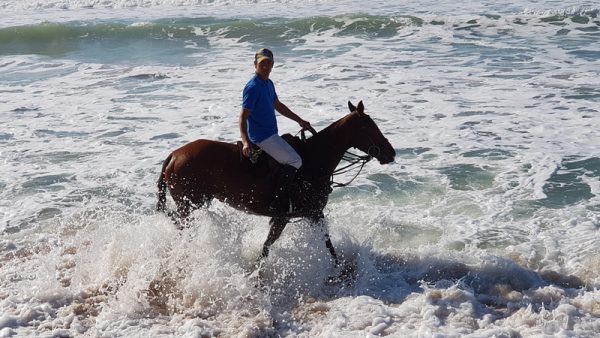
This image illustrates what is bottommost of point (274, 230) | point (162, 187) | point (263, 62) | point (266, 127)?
point (274, 230)

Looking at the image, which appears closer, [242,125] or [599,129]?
[242,125]

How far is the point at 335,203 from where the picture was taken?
10125mm

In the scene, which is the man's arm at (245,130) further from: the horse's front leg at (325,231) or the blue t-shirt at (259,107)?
the horse's front leg at (325,231)

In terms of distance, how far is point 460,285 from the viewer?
720 cm

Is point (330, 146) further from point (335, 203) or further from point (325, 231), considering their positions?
point (335, 203)

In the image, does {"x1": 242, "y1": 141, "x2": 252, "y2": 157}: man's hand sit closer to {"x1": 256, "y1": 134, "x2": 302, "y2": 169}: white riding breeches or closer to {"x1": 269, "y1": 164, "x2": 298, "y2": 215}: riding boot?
{"x1": 256, "y1": 134, "x2": 302, "y2": 169}: white riding breeches

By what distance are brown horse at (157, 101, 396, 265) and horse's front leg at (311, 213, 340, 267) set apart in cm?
4

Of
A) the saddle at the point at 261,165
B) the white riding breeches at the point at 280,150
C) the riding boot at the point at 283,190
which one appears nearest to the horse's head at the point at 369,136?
the white riding breeches at the point at 280,150

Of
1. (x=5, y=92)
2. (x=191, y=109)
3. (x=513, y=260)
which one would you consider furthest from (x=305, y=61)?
(x=513, y=260)

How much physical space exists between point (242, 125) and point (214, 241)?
1.54m

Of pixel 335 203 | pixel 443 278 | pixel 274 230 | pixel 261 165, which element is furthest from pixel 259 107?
pixel 335 203

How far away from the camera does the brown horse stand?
23.6 feet

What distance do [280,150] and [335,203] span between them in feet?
10.7

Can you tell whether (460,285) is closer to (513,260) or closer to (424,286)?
(424,286)
